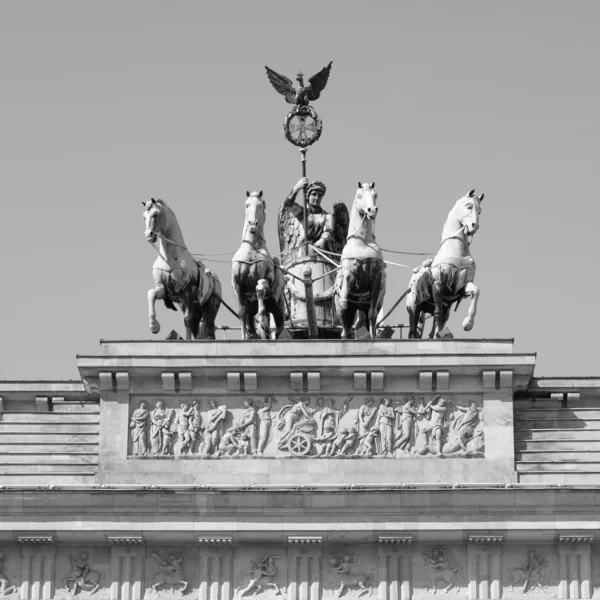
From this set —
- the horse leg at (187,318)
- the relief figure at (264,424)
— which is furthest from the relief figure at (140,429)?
the horse leg at (187,318)

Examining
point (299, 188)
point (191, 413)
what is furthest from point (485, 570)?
point (299, 188)

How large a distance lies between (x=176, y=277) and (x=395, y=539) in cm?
662

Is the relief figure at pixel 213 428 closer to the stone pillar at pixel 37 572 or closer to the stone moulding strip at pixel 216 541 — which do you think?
the stone moulding strip at pixel 216 541

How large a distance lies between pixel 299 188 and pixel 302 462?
11.8m

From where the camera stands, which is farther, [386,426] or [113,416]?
[113,416]

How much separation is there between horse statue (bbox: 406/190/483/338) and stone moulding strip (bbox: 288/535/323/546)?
15.5 ft

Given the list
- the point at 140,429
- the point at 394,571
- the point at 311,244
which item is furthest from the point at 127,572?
the point at 311,244

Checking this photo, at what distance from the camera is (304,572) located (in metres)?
50.8

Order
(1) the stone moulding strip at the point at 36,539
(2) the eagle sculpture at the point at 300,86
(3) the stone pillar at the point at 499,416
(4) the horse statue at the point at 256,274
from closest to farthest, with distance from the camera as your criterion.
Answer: (1) the stone moulding strip at the point at 36,539
(3) the stone pillar at the point at 499,416
(4) the horse statue at the point at 256,274
(2) the eagle sculpture at the point at 300,86

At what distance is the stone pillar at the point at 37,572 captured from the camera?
50969mm

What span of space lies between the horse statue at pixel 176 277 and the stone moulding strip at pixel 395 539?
5.47 metres

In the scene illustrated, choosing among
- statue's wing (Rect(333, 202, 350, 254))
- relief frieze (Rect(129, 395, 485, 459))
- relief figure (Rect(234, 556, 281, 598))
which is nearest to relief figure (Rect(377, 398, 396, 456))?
relief frieze (Rect(129, 395, 485, 459))

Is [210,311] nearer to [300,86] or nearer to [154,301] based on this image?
[154,301]

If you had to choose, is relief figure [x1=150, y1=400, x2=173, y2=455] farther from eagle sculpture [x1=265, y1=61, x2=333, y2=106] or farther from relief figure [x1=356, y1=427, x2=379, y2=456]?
eagle sculpture [x1=265, y1=61, x2=333, y2=106]
